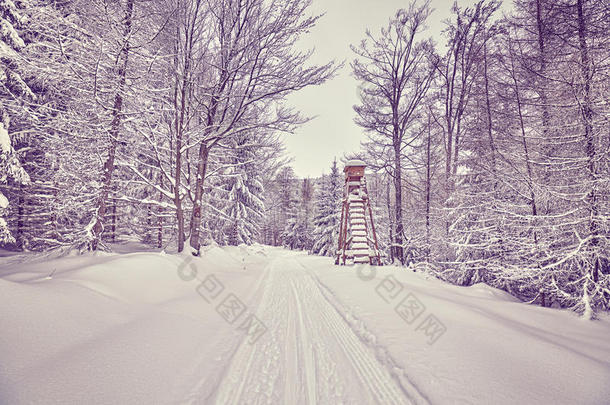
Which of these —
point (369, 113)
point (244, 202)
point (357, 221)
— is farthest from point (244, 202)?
point (369, 113)

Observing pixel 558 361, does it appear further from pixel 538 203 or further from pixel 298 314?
pixel 538 203

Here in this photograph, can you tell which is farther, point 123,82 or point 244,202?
point 244,202

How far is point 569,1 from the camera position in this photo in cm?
573

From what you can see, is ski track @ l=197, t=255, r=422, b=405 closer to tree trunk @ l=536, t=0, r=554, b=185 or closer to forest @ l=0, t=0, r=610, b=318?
forest @ l=0, t=0, r=610, b=318

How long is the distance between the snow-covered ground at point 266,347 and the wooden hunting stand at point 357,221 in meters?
5.03

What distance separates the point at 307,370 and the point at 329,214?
21594mm

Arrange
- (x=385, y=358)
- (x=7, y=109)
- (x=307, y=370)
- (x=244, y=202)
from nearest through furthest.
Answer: (x=307, y=370), (x=385, y=358), (x=7, y=109), (x=244, y=202)

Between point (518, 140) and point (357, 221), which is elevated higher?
point (518, 140)

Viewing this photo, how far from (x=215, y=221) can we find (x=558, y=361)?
1621 cm

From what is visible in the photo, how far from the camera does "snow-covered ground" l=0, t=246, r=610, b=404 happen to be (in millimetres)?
2254

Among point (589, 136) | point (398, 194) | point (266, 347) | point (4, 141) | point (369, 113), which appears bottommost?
point (266, 347)

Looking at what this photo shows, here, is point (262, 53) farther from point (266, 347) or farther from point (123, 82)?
point (266, 347)

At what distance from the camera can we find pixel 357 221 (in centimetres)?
1113

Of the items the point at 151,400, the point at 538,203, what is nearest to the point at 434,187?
the point at 538,203
